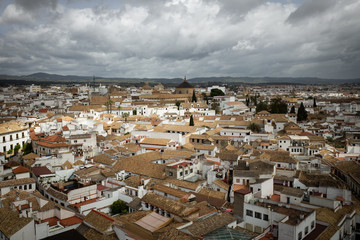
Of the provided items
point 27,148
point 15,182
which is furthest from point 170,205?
point 27,148

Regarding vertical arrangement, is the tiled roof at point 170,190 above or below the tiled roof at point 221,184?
above

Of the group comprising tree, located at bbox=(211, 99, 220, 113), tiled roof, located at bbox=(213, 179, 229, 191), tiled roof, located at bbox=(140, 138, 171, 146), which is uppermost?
tree, located at bbox=(211, 99, 220, 113)

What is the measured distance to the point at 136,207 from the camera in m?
19.2

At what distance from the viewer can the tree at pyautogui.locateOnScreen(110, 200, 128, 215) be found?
20.0 metres

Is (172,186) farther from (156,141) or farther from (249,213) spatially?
(156,141)

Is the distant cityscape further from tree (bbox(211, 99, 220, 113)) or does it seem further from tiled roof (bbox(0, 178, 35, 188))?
tree (bbox(211, 99, 220, 113))

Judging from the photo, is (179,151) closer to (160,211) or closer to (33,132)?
(160,211)

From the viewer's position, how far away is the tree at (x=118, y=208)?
20.0 metres

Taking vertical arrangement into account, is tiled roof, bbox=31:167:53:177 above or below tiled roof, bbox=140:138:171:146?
below

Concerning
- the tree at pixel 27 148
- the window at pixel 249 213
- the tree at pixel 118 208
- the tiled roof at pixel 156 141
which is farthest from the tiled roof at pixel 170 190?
the tree at pixel 27 148

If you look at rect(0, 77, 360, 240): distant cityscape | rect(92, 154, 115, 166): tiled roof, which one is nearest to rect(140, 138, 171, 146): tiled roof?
rect(0, 77, 360, 240): distant cityscape

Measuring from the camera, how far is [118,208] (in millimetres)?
20016

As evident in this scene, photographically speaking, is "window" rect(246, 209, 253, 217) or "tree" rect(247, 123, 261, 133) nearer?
"window" rect(246, 209, 253, 217)

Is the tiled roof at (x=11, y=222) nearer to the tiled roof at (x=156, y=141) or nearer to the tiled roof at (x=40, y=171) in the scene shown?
the tiled roof at (x=40, y=171)
